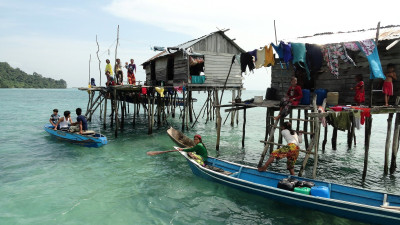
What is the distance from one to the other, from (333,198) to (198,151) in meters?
4.79

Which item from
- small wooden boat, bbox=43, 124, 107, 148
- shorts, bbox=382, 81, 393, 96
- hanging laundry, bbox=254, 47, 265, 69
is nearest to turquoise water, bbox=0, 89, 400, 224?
small wooden boat, bbox=43, 124, 107, 148

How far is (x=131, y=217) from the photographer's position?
730cm

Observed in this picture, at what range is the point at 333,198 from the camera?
7.12 meters

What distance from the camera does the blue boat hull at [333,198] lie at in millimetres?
5879

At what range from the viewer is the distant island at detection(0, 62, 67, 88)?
117 m

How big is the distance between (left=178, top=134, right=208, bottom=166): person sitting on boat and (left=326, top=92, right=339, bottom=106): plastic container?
16.8 ft

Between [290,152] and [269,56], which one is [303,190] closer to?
[290,152]

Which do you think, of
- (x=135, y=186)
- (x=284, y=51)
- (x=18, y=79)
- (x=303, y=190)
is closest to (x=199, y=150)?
(x=135, y=186)

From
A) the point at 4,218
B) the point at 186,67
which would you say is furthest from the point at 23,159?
the point at 186,67

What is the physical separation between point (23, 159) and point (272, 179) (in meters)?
11.5

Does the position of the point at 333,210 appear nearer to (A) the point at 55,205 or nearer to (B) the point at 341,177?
(B) the point at 341,177

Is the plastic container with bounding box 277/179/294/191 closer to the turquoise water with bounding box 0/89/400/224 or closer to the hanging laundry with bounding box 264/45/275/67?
the turquoise water with bounding box 0/89/400/224

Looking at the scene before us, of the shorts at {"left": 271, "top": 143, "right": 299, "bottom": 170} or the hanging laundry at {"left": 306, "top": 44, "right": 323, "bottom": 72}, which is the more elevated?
the hanging laundry at {"left": 306, "top": 44, "right": 323, "bottom": 72}

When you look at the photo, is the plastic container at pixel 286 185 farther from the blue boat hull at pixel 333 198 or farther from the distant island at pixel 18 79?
the distant island at pixel 18 79
